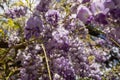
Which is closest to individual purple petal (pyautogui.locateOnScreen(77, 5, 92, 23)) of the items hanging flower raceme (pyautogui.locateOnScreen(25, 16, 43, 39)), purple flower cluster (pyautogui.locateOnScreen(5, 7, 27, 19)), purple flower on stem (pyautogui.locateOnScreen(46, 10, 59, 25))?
hanging flower raceme (pyautogui.locateOnScreen(25, 16, 43, 39))

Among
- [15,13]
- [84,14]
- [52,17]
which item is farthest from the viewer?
[15,13]

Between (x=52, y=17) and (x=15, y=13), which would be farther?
(x=15, y=13)

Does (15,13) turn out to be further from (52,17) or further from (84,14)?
(84,14)

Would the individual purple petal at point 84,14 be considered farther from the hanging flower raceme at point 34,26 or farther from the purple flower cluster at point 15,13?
the purple flower cluster at point 15,13

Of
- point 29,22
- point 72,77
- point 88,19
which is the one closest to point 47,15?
point 29,22

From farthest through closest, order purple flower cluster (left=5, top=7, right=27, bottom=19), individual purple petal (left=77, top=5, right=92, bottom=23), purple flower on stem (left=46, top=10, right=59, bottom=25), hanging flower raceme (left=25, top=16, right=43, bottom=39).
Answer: purple flower cluster (left=5, top=7, right=27, bottom=19), purple flower on stem (left=46, top=10, right=59, bottom=25), hanging flower raceme (left=25, top=16, right=43, bottom=39), individual purple petal (left=77, top=5, right=92, bottom=23)

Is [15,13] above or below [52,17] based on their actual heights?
above

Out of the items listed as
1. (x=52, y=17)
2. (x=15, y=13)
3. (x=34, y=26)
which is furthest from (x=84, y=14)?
(x=15, y=13)

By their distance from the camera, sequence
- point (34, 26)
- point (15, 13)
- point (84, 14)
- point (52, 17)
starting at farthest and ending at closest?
point (15, 13) → point (52, 17) → point (34, 26) → point (84, 14)

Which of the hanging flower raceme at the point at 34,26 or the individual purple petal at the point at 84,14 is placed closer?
the individual purple petal at the point at 84,14

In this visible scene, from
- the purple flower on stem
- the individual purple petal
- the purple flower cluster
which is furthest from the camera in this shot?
the purple flower cluster

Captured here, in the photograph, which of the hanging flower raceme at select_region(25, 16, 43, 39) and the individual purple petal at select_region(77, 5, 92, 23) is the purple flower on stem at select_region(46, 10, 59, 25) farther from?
the individual purple petal at select_region(77, 5, 92, 23)

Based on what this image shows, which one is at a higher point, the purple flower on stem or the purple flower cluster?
the purple flower cluster

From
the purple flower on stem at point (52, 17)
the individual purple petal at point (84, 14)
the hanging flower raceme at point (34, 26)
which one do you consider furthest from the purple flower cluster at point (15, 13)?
the individual purple petal at point (84, 14)
